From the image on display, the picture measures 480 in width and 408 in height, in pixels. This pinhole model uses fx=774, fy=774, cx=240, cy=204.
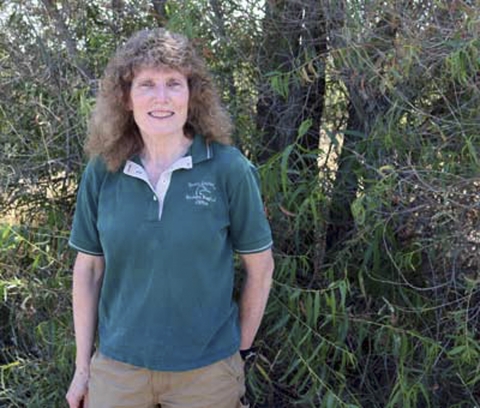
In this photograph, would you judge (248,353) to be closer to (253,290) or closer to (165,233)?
(253,290)

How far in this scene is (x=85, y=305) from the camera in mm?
2500

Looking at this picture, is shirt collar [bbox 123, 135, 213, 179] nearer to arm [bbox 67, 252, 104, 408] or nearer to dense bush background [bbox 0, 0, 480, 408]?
arm [bbox 67, 252, 104, 408]

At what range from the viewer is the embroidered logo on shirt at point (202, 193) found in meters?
2.28

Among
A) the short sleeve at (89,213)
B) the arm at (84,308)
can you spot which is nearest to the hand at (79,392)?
the arm at (84,308)

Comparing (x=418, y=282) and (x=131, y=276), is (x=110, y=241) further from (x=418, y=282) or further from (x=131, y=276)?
(x=418, y=282)

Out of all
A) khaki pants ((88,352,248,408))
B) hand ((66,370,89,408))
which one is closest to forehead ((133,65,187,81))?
khaki pants ((88,352,248,408))

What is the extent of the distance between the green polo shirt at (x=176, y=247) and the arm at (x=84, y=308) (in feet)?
0.40

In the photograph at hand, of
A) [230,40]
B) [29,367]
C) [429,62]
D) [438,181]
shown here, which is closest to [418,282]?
[438,181]

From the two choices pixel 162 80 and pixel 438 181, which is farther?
pixel 438 181

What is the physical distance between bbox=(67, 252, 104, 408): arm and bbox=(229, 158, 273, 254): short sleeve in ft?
1.52

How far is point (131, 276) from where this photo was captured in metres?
2.32

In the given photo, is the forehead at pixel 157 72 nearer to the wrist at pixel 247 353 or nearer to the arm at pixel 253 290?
the arm at pixel 253 290

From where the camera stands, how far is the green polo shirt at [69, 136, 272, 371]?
7.44ft

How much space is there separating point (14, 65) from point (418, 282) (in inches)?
81.5
